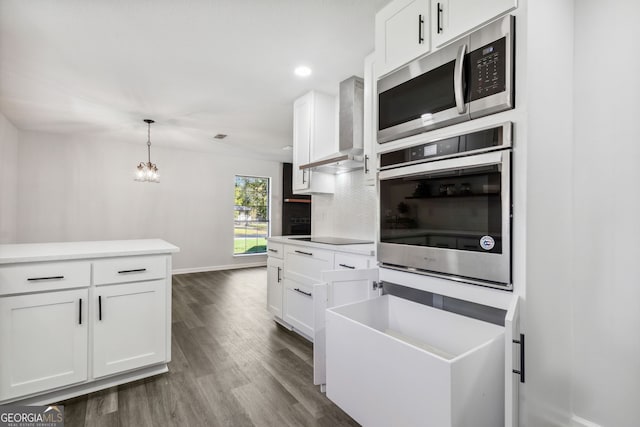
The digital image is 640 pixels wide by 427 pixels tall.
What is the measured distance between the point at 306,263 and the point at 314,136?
1.37 meters

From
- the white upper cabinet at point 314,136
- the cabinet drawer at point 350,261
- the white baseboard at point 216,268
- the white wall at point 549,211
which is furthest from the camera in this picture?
the white baseboard at point 216,268

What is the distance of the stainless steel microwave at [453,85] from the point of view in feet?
3.76

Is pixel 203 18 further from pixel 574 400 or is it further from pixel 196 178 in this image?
pixel 196 178

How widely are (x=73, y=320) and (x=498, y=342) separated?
2257 millimetres

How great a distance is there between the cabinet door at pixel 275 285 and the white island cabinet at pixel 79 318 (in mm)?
1151

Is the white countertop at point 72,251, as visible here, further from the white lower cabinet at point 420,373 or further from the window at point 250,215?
the window at point 250,215

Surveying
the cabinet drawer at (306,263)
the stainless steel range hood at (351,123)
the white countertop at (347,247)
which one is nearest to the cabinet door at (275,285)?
the cabinet drawer at (306,263)

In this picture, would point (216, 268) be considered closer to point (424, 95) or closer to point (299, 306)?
point (299, 306)

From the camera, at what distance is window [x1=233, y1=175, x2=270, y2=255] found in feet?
21.5

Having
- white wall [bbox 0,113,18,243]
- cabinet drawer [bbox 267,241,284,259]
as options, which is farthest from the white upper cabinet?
white wall [bbox 0,113,18,243]

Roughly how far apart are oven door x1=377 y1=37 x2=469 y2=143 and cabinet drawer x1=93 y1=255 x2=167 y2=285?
5.61 ft

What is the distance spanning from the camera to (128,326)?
6.62 feet

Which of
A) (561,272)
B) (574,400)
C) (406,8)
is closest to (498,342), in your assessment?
(561,272)

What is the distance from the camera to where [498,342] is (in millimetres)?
1022
